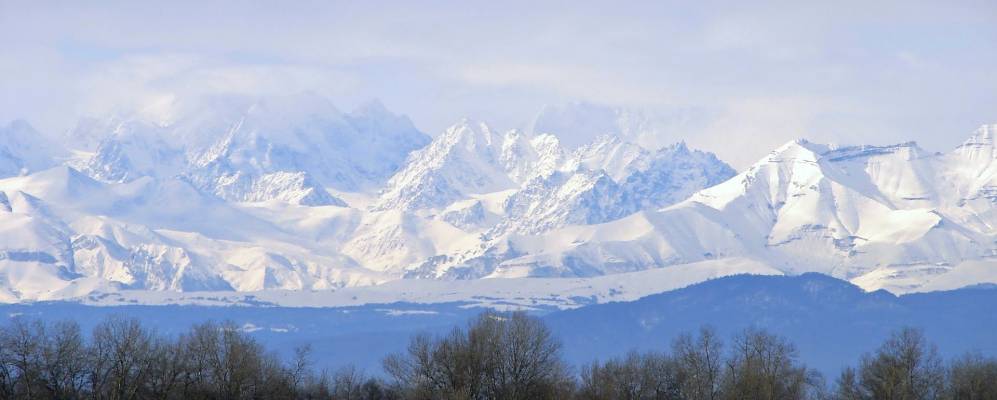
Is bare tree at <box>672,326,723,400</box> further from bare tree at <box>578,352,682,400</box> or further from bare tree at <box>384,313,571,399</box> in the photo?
bare tree at <box>384,313,571,399</box>

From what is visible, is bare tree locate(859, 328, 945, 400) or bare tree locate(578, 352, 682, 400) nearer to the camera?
bare tree locate(859, 328, 945, 400)

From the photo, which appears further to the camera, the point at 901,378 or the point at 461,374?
the point at 901,378

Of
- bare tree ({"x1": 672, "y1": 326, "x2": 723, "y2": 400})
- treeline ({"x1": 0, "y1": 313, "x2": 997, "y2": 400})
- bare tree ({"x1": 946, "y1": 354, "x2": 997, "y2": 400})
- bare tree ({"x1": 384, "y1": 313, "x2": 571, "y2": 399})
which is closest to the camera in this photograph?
treeline ({"x1": 0, "y1": 313, "x2": 997, "y2": 400})

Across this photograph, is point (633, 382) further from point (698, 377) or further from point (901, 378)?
point (901, 378)

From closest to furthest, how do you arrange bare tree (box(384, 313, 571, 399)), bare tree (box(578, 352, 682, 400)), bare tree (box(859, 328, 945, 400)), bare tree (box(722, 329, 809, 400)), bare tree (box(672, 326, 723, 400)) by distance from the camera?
bare tree (box(384, 313, 571, 399)), bare tree (box(859, 328, 945, 400)), bare tree (box(722, 329, 809, 400)), bare tree (box(578, 352, 682, 400)), bare tree (box(672, 326, 723, 400))

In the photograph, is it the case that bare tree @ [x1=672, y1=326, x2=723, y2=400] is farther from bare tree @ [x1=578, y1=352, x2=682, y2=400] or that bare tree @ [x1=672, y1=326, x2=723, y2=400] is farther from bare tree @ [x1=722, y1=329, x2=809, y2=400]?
bare tree @ [x1=722, y1=329, x2=809, y2=400]

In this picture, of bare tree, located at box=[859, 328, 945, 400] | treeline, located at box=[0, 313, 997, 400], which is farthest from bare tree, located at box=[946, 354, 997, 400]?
bare tree, located at box=[859, 328, 945, 400]

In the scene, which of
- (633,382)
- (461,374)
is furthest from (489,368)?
(633,382)

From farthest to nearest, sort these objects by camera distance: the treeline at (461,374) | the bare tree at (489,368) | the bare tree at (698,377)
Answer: the bare tree at (698,377) < the bare tree at (489,368) < the treeline at (461,374)

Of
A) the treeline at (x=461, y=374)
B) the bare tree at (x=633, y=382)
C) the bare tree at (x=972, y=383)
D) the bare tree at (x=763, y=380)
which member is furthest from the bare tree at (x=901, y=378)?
the bare tree at (x=633, y=382)

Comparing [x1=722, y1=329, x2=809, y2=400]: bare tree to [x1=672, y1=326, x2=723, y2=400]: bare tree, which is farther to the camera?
[x1=672, y1=326, x2=723, y2=400]: bare tree

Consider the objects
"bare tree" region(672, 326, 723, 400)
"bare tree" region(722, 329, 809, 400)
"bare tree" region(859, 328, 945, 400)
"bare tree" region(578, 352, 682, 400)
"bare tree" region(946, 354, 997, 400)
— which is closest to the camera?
"bare tree" region(859, 328, 945, 400)

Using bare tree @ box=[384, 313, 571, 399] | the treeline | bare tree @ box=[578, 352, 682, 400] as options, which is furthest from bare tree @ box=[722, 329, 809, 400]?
bare tree @ box=[384, 313, 571, 399]

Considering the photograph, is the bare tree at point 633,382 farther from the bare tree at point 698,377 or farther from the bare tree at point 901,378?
the bare tree at point 901,378
